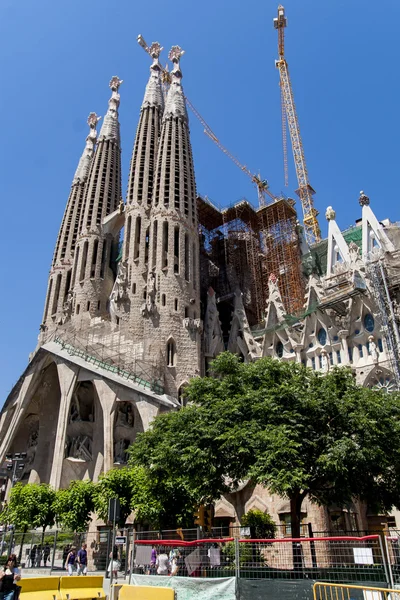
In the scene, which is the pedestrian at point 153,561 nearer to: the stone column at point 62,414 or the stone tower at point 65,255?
the stone column at point 62,414

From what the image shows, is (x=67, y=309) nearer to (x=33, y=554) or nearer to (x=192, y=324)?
(x=192, y=324)

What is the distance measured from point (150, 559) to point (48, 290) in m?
47.5

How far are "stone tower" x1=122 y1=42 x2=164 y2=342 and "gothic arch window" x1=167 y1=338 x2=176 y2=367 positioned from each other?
2492mm

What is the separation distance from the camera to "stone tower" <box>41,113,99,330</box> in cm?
5431

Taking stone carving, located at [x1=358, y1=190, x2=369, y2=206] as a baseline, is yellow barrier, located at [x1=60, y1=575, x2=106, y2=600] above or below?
below

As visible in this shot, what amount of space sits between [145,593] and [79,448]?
99.8 feet

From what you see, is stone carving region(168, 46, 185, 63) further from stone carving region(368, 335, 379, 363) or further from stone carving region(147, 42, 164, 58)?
stone carving region(368, 335, 379, 363)

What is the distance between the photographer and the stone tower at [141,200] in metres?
45.0

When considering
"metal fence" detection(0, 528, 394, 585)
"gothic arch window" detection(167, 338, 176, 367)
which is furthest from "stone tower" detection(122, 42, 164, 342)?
"metal fence" detection(0, 528, 394, 585)

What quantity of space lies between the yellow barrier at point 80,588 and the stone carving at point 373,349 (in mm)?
28395

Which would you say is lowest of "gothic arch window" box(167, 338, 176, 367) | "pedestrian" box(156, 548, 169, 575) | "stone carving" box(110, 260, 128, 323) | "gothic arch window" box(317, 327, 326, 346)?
"pedestrian" box(156, 548, 169, 575)

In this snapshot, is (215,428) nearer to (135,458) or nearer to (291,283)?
(135,458)

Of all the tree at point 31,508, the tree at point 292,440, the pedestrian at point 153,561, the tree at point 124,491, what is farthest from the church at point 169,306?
the pedestrian at point 153,561

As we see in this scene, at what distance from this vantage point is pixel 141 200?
51.6 m
